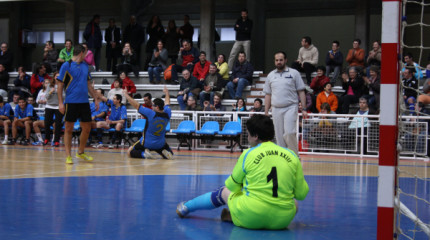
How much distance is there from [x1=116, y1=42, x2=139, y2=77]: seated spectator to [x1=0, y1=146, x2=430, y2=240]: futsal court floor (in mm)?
10004

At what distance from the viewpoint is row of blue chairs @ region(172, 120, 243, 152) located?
49.1ft

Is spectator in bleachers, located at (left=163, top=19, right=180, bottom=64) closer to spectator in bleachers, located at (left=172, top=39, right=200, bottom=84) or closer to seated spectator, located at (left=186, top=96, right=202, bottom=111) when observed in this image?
spectator in bleachers, located at (left=172, top=39, right=200, bottom=84)

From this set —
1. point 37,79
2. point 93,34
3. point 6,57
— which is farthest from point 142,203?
point 6,57

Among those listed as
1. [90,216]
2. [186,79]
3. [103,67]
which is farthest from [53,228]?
[103,67]

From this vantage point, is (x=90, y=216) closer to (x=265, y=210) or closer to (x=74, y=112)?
(x=265, y=210)

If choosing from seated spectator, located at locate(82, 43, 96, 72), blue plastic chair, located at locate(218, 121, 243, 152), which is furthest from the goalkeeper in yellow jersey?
seated spectator, located at locate(82, 43, 96, 72)

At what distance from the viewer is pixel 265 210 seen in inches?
175

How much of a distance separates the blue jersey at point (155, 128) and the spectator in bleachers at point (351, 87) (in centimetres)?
586

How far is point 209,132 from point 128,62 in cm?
620

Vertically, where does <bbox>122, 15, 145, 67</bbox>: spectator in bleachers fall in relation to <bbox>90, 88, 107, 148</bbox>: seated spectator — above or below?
above

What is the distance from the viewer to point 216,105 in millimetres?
16516

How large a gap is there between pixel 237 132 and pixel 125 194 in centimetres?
867

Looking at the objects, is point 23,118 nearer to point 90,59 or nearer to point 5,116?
point 5,116

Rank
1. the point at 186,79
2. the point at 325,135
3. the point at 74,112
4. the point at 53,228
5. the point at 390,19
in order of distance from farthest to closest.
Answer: the point at 186,79 → the point at 325,135 → the point at 74,112 → the point at 53,228 → the point at 390,19
